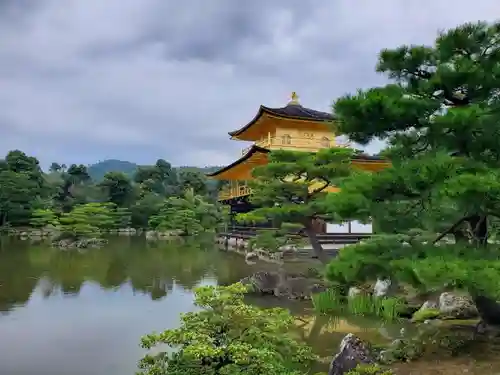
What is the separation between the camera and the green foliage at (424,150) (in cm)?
329

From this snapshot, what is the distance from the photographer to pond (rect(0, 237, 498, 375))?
4.76 meters

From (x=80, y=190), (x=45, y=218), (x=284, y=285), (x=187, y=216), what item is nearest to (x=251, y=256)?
(x=284, y=285)

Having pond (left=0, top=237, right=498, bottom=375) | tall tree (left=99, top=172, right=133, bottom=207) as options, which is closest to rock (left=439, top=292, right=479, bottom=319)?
pond (left=0, top=237, right=498, bottom=375)

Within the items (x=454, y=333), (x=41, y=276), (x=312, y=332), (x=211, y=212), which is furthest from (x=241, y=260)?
(x=211, y=212)

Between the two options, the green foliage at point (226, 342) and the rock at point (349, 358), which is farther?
the rock at point (349, 358)

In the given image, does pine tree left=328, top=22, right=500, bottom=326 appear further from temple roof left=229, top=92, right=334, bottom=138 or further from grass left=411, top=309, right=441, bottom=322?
temple roof left=229, top=92, right=334, bottom=138

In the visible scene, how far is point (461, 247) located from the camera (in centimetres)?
347

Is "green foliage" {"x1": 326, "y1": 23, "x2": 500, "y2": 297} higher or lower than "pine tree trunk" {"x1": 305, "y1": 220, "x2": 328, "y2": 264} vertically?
higher

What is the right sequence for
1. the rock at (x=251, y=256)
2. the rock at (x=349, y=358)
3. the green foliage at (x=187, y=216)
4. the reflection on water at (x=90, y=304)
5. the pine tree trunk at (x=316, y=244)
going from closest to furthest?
the rock at (x=349, y=358)
the reflection on water at (x=90, y=304)
the pine tree trunk at (x=316, y=244)
the rock at (x=251, y=256)
the green foliage at (x=187, y=216)

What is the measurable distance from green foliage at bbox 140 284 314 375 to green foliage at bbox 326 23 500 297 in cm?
98

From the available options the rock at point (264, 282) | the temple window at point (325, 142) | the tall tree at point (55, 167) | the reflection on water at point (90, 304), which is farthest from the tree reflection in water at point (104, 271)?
the tall tree at point (55, 167)

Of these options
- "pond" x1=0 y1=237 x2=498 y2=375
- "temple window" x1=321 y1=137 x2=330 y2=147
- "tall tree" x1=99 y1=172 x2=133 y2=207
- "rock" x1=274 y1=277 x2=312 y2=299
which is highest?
"temple window" x1=321 y1=137 x2=330 y2=147

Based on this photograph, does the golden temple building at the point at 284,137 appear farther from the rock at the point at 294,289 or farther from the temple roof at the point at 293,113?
the rock at the point at 294,289

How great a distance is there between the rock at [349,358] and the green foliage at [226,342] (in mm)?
676
